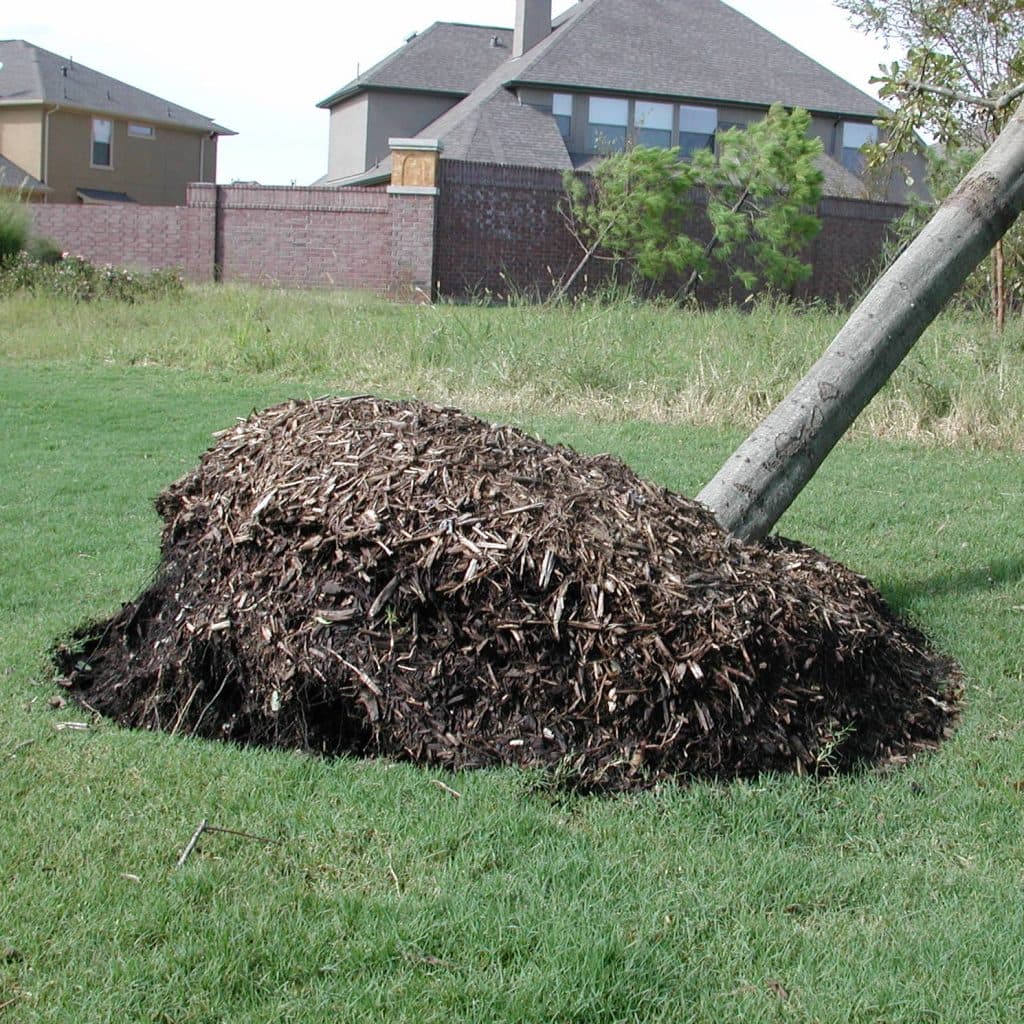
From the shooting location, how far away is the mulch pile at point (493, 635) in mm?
3527

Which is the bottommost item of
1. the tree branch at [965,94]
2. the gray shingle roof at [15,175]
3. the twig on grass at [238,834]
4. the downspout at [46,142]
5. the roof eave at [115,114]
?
the twig on grass at [238,834]

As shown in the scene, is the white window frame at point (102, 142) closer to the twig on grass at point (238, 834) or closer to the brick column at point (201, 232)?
the brick column at point (201, 232)

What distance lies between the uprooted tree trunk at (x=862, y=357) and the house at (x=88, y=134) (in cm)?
3466

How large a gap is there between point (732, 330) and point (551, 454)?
855 cm

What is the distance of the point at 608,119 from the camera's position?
107 feet

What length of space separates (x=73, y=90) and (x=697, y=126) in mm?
19407

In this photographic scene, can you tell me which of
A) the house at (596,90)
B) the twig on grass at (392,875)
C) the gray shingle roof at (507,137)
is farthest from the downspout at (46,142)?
the twig on grass at (392,875)

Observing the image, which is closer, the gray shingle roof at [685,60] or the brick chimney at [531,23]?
the gray shingle roof at [685,60]

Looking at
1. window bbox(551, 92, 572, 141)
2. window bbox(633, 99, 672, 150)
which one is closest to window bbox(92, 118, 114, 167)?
window bbox(551, 92, 572, 141)

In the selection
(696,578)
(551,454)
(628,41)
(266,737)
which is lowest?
(266,737)

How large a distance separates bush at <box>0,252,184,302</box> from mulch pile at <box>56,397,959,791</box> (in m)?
15.3

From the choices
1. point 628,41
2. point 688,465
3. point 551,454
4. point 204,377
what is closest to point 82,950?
point 551,454

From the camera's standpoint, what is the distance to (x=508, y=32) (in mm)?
38062

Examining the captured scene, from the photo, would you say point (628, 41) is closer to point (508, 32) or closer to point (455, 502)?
point (508, 32)
